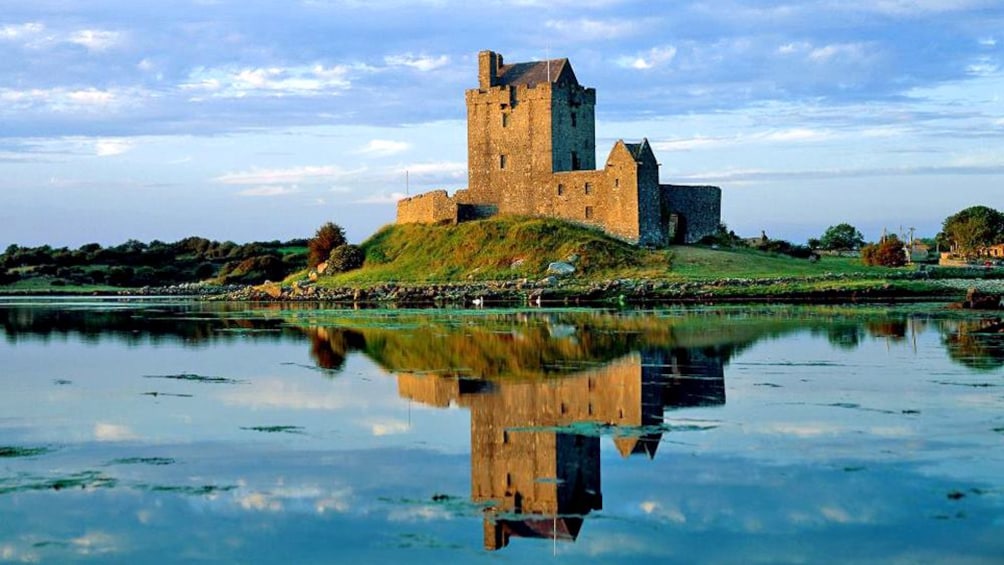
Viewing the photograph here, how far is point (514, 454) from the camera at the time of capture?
1293 cm

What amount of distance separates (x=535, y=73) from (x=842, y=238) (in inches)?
1800

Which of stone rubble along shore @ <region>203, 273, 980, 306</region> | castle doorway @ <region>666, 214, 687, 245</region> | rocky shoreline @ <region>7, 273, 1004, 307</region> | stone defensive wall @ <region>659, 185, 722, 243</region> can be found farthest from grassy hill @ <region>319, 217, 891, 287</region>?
stone defensive wall @ <region>659, 185, 722, 243</region>

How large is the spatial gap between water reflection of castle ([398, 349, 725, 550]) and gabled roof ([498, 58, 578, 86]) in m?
33.3

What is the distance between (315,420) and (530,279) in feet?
121

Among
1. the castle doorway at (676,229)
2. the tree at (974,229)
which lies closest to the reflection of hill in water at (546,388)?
the castle doorway at (676,229)

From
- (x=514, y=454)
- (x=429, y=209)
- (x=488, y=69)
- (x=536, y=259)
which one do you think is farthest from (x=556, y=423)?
(x=429, y=209)

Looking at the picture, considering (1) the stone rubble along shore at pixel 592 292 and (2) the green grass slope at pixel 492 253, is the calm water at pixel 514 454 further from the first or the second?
(2) the green grass slope at pixel 492 253

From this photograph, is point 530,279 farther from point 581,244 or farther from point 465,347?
point 465,347

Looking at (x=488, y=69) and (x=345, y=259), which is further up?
(x=488, y=69)

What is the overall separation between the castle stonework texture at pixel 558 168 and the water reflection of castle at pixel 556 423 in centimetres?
3016

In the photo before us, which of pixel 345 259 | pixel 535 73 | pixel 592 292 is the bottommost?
pixel 592 292

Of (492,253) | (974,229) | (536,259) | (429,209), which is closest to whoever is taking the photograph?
(536,259)

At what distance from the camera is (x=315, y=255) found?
2618 inches

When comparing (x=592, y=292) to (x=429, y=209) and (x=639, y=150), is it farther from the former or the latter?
(x=429, y=209)
